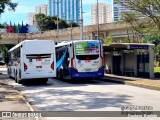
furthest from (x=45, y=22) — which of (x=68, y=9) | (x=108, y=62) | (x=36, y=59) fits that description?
(x=36, y=59)

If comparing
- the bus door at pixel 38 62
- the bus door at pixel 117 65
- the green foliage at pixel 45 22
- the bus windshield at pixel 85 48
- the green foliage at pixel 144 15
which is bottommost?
the bus door at pixel 117 65

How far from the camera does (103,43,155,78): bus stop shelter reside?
1043 inches

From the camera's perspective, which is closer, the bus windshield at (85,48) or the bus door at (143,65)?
the bus windshield at (85,48)

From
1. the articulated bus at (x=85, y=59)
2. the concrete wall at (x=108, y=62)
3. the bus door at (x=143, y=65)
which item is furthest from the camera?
the concrete wall at (x=108, y=62)

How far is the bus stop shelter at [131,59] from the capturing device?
2648cm

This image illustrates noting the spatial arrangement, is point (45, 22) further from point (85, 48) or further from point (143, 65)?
point (85, 48)

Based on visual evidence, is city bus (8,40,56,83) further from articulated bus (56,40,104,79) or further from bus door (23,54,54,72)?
articulated bus (56,40,104,79)

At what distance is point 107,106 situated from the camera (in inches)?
531

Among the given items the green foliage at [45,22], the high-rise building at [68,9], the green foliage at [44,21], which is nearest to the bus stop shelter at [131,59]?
the high-rise building at [68,9]

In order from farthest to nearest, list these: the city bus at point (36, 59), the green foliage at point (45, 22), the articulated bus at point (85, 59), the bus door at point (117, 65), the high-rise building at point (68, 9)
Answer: the green foliage at point (45, 22) → the high-rise building at point (68, 9) → the bus door at point (117, 65) → the articulated bus at point (85, 59) → the city bus at point (36, 59)

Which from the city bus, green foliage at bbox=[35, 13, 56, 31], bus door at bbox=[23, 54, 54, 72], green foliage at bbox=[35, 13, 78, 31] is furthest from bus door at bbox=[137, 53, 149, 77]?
green foliage at bbox=[35, 13, 56, 31]

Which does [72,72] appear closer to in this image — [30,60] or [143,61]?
[30,60]

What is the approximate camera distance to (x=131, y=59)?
29.5 meters

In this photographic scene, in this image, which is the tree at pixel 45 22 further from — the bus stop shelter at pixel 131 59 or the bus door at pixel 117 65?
the bus door at pixel 117 65
